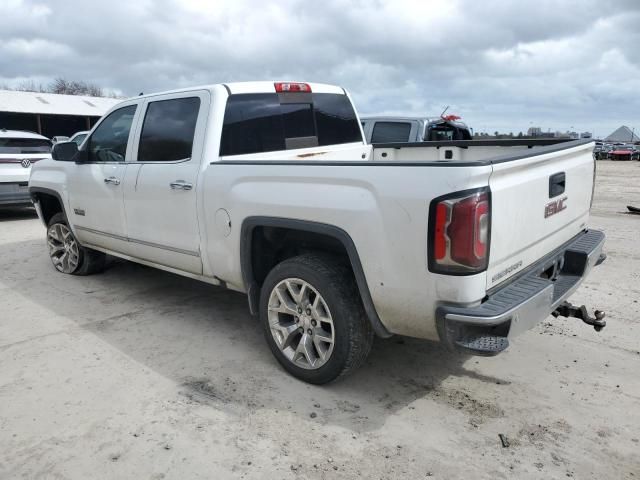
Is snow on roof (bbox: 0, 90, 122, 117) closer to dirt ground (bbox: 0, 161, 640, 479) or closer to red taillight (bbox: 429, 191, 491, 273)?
dirt ground (bbox: 0, 161, 640, 479)

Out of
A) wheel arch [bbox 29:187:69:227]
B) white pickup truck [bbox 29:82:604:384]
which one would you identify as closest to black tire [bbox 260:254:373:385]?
white pickup truck [bbox 29:82:604:384]

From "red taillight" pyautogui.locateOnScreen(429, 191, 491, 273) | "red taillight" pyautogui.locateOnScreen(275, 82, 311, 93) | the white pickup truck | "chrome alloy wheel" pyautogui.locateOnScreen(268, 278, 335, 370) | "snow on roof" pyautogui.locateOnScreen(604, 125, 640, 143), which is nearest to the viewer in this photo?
"red taillight" pyautogui.locateOnScreen(429, 191, 491, 273)

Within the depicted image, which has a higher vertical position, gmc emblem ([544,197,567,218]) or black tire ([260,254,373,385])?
gmc emblem ([544,197,567,218])

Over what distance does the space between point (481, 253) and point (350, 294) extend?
0.89 metres

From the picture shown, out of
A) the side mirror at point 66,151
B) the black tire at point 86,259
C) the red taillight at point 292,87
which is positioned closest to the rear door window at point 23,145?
the black tire at point 86,259

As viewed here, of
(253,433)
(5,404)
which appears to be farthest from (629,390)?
(5,404)

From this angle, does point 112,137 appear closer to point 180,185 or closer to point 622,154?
point 180,185

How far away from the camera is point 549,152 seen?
3.17 meters

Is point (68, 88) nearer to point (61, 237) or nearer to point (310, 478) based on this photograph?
point (61, 237)

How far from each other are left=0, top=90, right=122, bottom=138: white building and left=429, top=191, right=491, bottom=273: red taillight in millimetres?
28514

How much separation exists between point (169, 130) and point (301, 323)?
2017 millimetres

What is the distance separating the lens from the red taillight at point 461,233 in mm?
2561

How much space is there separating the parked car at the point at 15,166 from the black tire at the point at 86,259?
185 inches

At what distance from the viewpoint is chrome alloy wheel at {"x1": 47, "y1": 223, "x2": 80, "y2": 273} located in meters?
6.04
